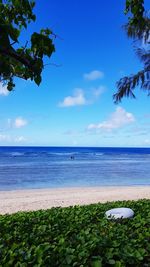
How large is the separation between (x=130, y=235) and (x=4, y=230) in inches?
80.1

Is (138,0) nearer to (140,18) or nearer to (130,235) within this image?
(140,18)

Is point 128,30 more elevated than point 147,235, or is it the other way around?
point 128,30

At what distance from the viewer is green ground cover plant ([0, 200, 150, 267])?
12.6 ft

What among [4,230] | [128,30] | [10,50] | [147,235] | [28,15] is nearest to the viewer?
[10,50]

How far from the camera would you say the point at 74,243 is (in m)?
4.51

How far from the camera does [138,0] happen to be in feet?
13.3

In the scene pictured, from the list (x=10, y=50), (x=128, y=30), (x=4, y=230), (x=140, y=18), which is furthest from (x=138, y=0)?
(x=128, y=30)

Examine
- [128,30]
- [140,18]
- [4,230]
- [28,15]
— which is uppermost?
[128,30]

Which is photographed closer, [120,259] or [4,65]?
[4,65]

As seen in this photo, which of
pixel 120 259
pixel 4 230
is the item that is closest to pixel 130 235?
pixel 120 259

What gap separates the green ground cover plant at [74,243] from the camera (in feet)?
12.6

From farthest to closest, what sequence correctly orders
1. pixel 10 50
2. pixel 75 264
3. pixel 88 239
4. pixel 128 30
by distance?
1. pixel 128 30
2. pixel 88 239
3. pixel 75 264
4. pixel 10 50

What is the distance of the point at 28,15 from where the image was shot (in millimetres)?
3014

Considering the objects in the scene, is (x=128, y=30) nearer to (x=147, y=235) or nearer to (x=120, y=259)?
(x=147, y=235)
